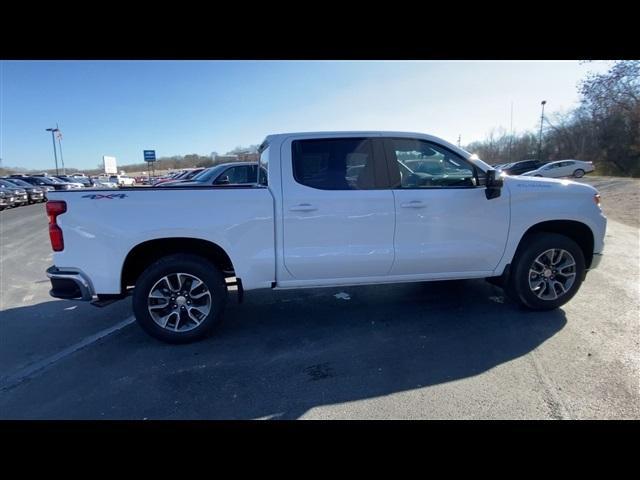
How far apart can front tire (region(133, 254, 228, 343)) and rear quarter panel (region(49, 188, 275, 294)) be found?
0.27m

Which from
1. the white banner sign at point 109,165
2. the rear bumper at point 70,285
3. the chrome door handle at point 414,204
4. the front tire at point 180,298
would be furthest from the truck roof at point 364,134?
the white banner sign at point 109,165

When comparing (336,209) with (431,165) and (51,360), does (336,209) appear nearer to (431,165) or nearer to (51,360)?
(431,165)

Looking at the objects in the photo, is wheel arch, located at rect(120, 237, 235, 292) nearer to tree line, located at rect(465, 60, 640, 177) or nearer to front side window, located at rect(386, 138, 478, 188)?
front side window, located at rect(386, 138, 478, 188)

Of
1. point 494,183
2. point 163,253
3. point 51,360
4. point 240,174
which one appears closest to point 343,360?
point 163,253

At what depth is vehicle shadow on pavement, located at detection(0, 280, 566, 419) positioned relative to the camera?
2688mm

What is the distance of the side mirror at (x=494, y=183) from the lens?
363cm

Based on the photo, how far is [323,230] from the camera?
3.56 m

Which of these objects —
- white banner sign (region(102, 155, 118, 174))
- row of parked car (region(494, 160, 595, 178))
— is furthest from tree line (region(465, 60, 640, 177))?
white banner sign (region(102, 155, 118, 174))

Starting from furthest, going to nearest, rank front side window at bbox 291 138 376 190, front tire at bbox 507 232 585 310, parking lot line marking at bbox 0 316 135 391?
front tire at bbox 507 232 585 310
front side window at bbox 291 138 376 190
parking lot line marking at bbox 0 316 135 391

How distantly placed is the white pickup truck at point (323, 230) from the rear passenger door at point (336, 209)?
11 mm

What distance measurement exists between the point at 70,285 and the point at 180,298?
103 centimetres

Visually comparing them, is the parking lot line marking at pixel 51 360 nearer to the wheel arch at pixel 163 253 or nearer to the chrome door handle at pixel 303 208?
the wheel arch at pixel 163 253
